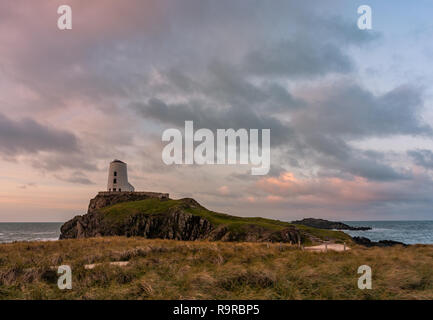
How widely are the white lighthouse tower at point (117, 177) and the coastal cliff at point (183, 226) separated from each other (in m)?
19.7

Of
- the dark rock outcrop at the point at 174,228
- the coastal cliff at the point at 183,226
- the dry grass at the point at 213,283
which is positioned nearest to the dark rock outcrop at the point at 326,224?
the coastal cliff at the point at 183,226

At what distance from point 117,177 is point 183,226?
47.5m

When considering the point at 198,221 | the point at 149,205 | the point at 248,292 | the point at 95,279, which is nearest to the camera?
the point at 248,292

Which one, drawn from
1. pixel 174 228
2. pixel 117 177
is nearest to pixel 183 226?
pixel 174 228

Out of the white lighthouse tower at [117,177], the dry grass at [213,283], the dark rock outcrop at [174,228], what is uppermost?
the white lighthouse tower at [117,177]

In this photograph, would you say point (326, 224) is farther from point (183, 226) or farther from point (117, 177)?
point (183, 226)

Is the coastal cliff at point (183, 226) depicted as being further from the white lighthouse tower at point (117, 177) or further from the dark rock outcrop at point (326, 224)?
the dark rock outcrop at point (326, 224)

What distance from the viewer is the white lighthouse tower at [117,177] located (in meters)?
88.8
